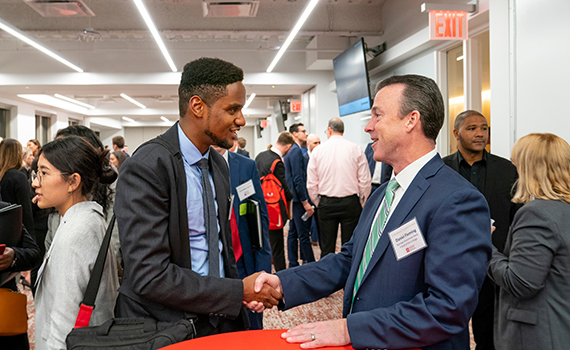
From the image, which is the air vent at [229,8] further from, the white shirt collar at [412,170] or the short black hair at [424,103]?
the white shirt collar at [412,170]

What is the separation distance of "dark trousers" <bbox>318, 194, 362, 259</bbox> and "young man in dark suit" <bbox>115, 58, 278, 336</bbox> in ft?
11.2

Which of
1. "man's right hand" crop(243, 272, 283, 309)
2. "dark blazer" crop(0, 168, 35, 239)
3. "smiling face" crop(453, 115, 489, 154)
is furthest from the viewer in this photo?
"dark blazer" crop(0, 168, 35, 239)

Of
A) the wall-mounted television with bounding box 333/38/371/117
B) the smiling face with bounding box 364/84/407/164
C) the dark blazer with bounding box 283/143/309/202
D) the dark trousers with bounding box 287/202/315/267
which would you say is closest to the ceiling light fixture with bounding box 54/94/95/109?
the wall-mounted television with bounding box 333/38/371/117

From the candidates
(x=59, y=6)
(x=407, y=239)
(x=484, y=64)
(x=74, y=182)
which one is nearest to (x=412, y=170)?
(x=407, y=239)

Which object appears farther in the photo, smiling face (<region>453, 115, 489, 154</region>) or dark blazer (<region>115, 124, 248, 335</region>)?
smiling face (<region>453, 115, 489, 154</region>)

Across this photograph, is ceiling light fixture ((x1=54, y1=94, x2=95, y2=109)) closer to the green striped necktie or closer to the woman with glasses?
the woman with glasses

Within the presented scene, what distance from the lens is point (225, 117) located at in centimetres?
166

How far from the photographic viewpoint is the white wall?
3.26m

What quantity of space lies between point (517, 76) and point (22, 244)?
3.78 metres

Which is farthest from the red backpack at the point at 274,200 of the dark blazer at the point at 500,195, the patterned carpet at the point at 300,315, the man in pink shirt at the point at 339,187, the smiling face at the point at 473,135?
the dark blazer at the point at 500,195

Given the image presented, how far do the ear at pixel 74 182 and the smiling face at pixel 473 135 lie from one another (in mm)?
2445

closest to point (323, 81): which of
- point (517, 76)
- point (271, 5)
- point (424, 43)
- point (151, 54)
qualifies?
point (271, 5)

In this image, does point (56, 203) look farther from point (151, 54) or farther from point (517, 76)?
point (151, 54)

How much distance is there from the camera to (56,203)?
185 cm
